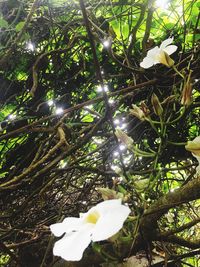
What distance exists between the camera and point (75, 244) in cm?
42

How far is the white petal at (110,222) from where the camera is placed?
1.26 ft

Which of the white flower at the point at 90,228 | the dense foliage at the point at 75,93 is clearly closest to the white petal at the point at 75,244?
the white flower at the point at 90,228

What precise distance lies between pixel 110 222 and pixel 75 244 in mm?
63

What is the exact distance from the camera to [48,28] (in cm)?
138

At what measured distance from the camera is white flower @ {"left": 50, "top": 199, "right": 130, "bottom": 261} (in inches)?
15.3

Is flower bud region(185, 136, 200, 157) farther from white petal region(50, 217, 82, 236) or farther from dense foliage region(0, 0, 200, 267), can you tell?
dense foliage region(0, 0, 200, 267)

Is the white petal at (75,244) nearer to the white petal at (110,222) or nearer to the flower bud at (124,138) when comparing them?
the white petal at (110,222)

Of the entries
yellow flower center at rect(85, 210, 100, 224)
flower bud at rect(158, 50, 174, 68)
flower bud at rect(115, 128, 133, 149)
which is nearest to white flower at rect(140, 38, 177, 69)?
flower bud at rect(158, 50, 174, 68)

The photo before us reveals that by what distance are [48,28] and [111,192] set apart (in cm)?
99

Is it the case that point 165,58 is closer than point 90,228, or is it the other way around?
point 90,228

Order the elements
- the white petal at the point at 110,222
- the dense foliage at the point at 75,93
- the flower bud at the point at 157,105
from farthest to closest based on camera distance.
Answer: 1. the dense foliage at the point at 75,93
2. the flower bud at the point at 157,105
3. the white petal at the point at 110,222

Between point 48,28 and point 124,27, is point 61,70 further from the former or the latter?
point 124,27

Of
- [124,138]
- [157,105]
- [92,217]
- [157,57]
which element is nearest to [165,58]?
[157,57]

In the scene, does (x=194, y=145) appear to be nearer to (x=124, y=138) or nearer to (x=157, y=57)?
(x=124, y=138)
